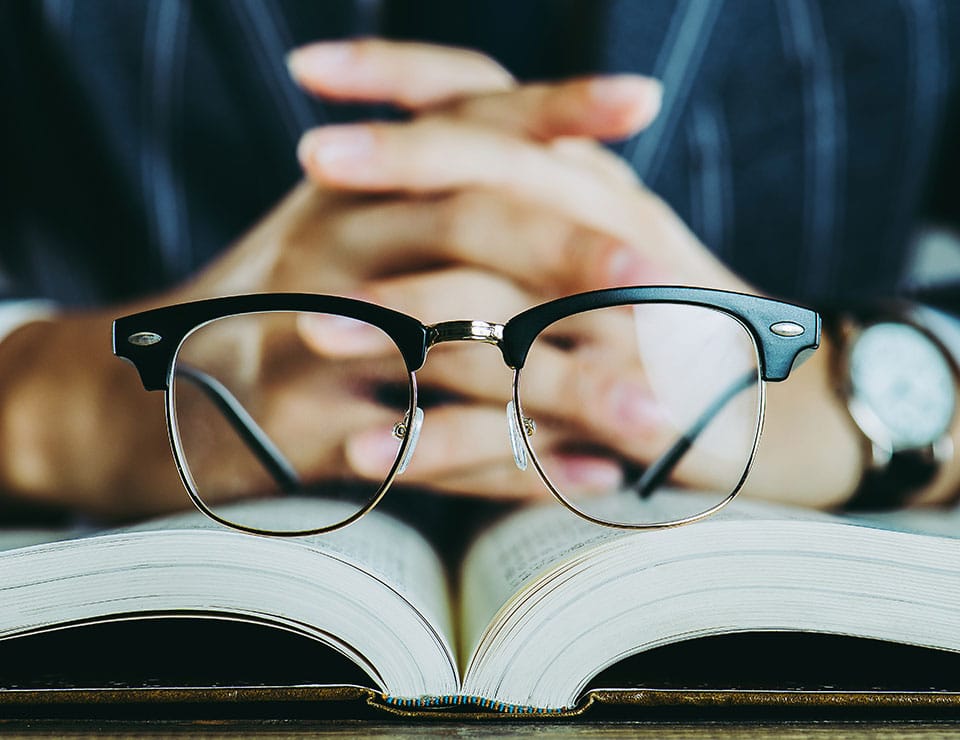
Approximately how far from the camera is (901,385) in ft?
2.08

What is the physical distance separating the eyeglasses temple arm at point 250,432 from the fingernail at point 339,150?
0.19 m

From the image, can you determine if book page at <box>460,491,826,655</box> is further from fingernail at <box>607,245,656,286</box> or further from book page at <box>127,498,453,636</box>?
fingernail at <box>607,245,656,286</box>

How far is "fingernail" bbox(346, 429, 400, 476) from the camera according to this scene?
1.85ft

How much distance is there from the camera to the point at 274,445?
62cm

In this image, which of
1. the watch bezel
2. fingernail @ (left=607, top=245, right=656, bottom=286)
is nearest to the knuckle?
fingernail @ (left=607, top=245, right=656, bottom=286)

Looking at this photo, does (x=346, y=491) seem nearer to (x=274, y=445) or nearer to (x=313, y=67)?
(x=274, y=445)

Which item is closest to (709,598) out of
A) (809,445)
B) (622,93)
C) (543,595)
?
(543,595)

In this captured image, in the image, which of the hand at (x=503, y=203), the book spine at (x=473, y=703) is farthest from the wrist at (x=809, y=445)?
the book spine at (x=473, y=703)

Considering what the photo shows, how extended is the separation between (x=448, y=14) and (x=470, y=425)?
0.47m

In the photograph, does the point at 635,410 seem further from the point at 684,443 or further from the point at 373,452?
the point at 373,452

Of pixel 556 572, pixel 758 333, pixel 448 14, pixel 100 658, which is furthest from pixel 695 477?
pixel 448 14

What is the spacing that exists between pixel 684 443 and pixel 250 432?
1.14 ft

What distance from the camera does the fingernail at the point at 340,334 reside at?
57cm

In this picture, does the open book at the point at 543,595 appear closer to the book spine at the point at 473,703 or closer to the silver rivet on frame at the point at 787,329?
the book spine at the point at 473,703
